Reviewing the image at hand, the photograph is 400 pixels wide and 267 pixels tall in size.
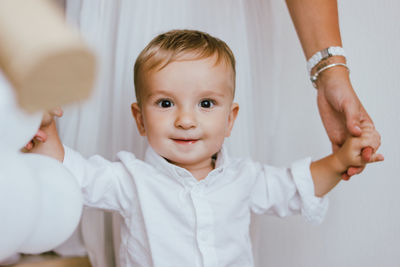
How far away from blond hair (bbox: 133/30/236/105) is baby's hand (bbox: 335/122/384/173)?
1.00ft

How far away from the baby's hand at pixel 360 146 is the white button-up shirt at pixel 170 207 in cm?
22

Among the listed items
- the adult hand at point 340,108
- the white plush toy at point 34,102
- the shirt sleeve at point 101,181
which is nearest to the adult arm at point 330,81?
the adult hand at point 340,108

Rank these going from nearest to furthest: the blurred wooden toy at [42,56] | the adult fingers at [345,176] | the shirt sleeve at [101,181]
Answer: the blurred wooden toy at [42,56] < the shirt sleeve at [101,181] < the adult fingers at [345,176]

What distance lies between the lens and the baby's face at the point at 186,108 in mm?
880

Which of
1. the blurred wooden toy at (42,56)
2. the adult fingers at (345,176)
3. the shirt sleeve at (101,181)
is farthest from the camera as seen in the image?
the adult fingers at (345,176)

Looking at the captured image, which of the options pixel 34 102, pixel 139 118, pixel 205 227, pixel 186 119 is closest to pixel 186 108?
pixel 186 119

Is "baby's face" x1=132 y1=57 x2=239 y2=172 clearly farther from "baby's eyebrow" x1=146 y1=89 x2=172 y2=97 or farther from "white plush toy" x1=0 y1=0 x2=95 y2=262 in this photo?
"white plush toy" x1=0 y1=0 x2=95 y2=262

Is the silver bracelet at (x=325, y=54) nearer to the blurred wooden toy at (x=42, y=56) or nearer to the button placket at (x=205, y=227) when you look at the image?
the button placket at (x=205, y=227)

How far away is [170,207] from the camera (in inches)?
35.5

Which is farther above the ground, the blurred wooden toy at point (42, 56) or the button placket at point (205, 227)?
the blurred wooden toy at point (42, 56)

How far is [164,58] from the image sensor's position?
0.89m

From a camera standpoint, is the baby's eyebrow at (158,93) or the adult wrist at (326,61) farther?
the adult wrist at (326,61)

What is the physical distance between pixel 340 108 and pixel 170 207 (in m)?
0.41

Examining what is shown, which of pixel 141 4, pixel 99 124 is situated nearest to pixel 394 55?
pixel 141 4
